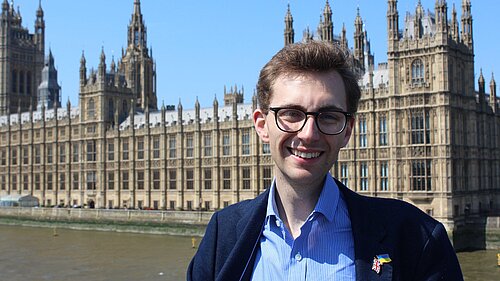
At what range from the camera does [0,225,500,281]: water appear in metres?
29.4

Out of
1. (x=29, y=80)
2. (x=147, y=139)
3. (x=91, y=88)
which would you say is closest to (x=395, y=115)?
(x=147, y=139)

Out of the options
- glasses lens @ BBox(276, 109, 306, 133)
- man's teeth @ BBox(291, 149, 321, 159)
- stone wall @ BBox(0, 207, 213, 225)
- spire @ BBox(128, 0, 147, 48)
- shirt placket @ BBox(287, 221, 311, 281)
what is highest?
spire @ BBox(128, 0, 147, 48)

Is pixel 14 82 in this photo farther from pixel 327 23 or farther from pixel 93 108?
pixel 327 23

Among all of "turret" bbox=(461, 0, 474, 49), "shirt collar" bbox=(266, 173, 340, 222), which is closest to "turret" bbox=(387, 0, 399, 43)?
"turret" bbox=(461, 0, 474, 49)

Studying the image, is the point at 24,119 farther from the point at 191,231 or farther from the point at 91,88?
the point at 191,231

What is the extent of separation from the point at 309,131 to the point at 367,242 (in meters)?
0.55

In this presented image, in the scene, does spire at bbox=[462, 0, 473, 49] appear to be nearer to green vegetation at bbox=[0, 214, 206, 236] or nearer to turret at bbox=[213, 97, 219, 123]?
turret at bbox=[213, 97, 219, 123]

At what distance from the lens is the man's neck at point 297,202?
3146 millimetres

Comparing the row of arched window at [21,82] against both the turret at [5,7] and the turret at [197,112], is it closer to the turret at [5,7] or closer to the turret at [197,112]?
the turret at [5,7]

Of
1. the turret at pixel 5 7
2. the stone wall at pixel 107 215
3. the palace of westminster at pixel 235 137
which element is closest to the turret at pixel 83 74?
the palace of westminster at pixel 235 137

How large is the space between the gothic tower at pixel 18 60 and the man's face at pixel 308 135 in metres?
80.9

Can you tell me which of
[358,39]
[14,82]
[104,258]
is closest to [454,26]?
[358,39]

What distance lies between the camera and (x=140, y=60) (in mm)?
68938

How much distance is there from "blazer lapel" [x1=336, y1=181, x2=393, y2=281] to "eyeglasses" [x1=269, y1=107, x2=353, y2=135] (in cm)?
38
